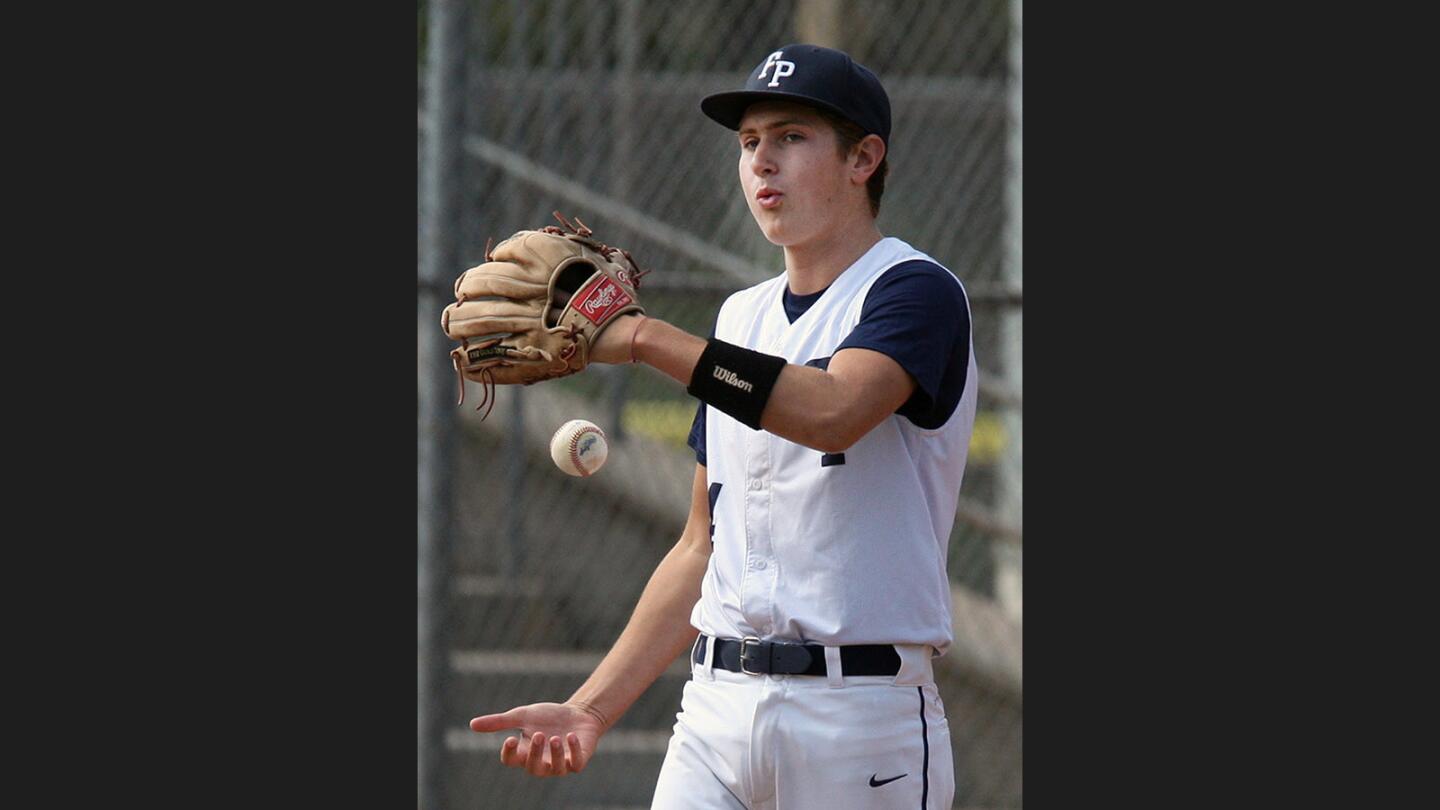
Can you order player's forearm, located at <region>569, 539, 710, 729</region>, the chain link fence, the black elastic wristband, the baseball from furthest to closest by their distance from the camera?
the chain link fence
player's forearm, located at <region>569, 539, 710, 729</region>
the baseball
the black elastic wristband

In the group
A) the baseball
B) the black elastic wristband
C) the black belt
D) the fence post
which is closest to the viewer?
the black elastic wristband

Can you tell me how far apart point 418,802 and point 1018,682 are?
7.50 ft

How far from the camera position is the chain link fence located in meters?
5.81

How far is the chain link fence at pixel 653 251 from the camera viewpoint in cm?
581

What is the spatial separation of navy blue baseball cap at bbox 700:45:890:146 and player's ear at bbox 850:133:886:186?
0.7 inches

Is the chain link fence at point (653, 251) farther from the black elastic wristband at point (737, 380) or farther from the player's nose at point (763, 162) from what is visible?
the black elastic wristband at point (737, 380)

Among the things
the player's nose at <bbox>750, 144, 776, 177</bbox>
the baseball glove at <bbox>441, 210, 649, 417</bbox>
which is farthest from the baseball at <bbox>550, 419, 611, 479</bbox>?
the player's nose at <bbox>750, 144, 776, 177</bbox>

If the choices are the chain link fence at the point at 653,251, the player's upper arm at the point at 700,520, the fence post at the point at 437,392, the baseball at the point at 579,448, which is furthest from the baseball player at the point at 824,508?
the chain link fence at the point at 653,251

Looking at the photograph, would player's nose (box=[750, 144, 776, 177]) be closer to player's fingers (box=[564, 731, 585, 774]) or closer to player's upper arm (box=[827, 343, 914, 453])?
player's upper arm (box=[827, 343, 914, 453])

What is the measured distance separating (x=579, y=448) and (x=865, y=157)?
2.69ft

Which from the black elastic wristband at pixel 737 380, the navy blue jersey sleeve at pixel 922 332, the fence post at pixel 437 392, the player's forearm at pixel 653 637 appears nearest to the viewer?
the black elastic wristband at pixel 737 380

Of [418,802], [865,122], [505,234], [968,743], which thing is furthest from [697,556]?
[968,743]

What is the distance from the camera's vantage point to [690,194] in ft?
20.1

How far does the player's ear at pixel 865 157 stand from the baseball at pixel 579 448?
729 mm
